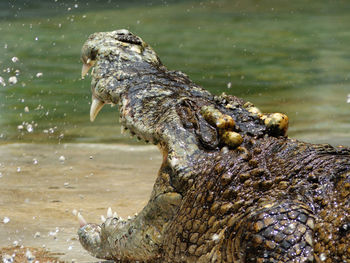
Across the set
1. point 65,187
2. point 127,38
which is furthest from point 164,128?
point 65,187

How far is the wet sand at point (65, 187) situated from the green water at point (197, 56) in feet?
1.67

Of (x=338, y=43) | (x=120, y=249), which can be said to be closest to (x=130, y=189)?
(x=120, y=249)

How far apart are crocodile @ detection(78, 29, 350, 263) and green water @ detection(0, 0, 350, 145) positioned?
126 inches

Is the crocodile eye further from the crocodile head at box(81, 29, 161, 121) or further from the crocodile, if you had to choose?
the crocodile

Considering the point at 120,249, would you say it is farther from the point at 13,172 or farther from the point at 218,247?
the point at 13,172

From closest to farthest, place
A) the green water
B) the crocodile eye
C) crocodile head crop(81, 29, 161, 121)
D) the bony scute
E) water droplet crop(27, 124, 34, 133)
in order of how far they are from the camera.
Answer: the bony scute
crocodile head crop(81, 29, 161, 121)
the crocodile eye
water droplet crop(27, 124, 34, 133)
the green water

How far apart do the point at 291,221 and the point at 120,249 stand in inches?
37.0

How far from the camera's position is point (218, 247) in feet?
8.90

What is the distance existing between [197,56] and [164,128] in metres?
7.93

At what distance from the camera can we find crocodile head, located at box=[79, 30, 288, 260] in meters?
2.96

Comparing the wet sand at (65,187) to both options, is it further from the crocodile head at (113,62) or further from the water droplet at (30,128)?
the crocodile head at (113,62)

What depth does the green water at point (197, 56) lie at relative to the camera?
7297 millimetres

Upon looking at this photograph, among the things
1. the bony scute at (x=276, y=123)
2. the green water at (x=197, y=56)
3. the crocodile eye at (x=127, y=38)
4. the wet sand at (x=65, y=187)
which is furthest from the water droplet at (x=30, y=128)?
the bony scute at (x=276, y=123)

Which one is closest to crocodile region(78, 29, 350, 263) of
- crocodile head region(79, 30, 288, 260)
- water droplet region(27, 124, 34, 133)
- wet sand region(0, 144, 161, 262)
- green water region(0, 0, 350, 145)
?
crocodile head region(79, 30, 288, 260)
